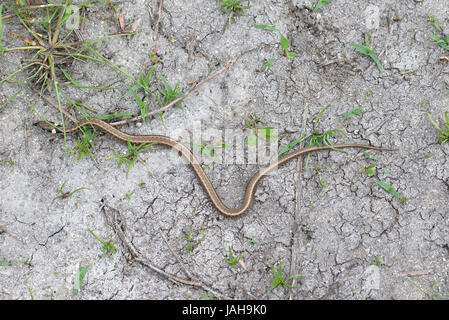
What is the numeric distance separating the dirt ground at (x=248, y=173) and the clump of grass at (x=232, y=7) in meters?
0.06

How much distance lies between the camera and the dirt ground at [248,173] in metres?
4.61

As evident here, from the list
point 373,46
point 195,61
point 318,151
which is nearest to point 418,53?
point 373,46

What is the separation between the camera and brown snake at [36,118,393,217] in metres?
4.75

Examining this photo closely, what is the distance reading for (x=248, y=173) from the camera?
4.93m

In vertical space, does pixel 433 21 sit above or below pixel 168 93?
above

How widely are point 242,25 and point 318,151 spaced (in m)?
1.70

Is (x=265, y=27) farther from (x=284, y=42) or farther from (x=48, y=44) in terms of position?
(x=48, y=44)

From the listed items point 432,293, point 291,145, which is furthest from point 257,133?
point 432,293

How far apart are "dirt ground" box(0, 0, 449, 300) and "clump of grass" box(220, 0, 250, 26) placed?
6cm

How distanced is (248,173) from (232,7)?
190 cm

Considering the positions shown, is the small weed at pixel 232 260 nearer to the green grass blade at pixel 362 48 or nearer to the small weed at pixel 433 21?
the green grass blade at pixel 362 48

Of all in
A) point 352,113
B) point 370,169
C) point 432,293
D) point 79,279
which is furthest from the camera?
point 352,113

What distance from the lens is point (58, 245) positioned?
4691 millimetres

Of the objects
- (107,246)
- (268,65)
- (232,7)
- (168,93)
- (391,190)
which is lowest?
(107,246)
